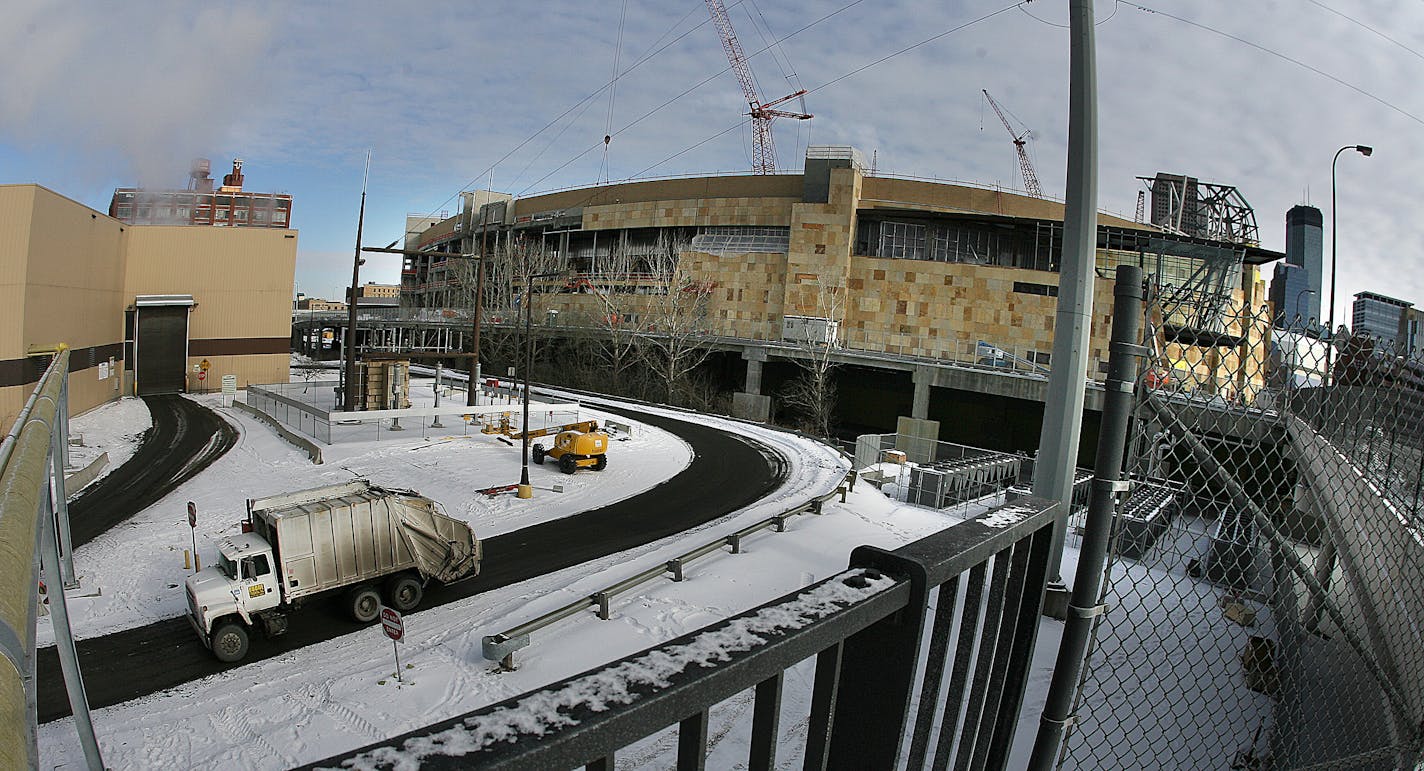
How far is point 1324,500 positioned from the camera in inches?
253

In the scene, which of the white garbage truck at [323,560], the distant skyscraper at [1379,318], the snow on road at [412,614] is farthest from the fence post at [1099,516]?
the white garbage truck at [323,560]

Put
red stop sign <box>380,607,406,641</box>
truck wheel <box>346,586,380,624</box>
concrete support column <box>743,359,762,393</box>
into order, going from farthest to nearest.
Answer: concrete support column <box>743,359,762,393</box>, truck wheel <box>346,586,380,624</box>, red stop sign <box>380,607,406,641</box>

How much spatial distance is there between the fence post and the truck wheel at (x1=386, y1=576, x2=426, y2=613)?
41.5 ft

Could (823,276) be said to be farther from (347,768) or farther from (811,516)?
(347,768)

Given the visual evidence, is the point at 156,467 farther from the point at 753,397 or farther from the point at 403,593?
the point at 753,397

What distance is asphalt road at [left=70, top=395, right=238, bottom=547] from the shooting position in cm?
1780

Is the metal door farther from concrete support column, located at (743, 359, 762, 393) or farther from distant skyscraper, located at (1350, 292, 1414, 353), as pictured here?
distant skyscraper, located at (1350, 292, 1414, 353)

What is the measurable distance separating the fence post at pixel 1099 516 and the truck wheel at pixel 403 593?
12663 millimetres

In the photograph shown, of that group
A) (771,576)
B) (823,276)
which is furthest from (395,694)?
(823,276)

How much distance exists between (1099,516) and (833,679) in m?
1.70

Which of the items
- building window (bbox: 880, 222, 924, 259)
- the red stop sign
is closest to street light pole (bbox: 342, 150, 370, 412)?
the red stop sign

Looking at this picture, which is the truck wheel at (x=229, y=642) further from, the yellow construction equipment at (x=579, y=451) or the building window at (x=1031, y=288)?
the building window at (x=1031, y=288)

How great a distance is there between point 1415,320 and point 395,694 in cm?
1147

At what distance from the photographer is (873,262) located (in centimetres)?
5706
